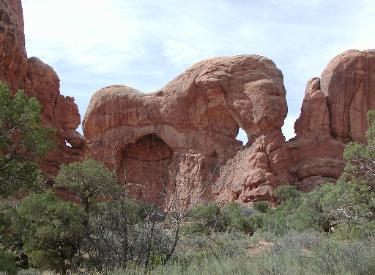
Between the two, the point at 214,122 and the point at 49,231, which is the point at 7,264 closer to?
the point at 49,231

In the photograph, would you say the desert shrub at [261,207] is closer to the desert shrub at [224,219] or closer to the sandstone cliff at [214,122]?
the sandstone cliff at [214,122]

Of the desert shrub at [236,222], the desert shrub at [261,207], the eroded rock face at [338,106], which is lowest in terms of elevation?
the desert shrub at [236,222]

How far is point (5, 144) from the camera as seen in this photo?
8.79 meters

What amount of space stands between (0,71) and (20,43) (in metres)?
2.87

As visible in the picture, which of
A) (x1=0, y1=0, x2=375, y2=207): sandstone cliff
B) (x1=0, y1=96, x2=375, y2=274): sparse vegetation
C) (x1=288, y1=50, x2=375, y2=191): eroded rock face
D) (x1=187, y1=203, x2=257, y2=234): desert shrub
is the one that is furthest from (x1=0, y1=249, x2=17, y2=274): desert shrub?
(x1=288, y1=50, x2=375, y2=191): eroded rock face

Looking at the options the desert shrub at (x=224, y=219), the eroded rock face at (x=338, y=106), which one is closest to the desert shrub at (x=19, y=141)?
the desert shrub at (x=224, y=219)

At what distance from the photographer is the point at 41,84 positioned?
115 ft

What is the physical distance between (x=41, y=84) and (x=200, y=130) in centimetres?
1082

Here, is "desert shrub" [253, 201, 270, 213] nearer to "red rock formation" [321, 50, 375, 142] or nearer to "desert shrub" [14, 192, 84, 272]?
"red rock formation" [321, 50, 375, 142]

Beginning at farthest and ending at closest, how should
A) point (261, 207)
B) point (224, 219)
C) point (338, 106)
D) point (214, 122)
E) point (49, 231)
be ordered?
1. point (214, 122)
2. point (338, 106)
3. point (261, 207)
4. point (224, 219)
5. point (49, 231)

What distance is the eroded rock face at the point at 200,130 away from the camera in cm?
3388

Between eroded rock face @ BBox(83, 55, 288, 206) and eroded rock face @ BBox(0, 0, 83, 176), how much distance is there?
2.29 meters

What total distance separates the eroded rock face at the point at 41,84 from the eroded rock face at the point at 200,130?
2286 mm

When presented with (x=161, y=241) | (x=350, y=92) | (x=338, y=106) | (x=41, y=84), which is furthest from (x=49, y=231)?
(x=350, y=92)
